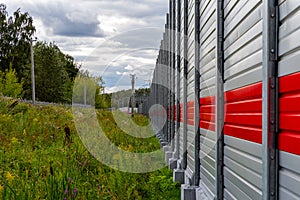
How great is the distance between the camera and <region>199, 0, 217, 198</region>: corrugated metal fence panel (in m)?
3.46

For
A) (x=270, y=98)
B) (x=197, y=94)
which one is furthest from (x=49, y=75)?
(x=270, y=98)

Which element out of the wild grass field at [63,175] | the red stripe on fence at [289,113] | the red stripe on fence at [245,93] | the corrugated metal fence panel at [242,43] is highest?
the corrugated metal fence panel at [242,43]

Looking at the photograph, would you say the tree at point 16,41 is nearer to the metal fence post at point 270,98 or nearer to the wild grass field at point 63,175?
the wild grass field at point 63,175

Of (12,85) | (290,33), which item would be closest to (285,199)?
(290,33)

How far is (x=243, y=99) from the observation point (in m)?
2.48

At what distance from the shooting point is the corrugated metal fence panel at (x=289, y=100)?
1.63 metres

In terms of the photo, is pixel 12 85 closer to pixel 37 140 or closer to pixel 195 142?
pixel 37 140

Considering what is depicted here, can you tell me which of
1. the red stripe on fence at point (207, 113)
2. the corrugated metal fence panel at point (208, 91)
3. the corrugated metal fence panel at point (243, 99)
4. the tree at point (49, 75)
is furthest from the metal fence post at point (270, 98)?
the tree at point (49, 75)

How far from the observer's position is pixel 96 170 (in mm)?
7082

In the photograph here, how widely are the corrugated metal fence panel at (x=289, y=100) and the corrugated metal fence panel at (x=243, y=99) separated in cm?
30

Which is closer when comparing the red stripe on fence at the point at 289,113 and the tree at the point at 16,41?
the red stripe on fence at the point at 289,113

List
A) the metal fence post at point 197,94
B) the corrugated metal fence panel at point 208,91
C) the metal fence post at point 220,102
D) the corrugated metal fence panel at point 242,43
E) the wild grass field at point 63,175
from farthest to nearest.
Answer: the wild grass field at point 63,175
the metal fence post at point 197,94
the corrugated metal fence panel at point 208,91
the metal fence post at point 220,102
the corrugated metal fence panel at point 242,43

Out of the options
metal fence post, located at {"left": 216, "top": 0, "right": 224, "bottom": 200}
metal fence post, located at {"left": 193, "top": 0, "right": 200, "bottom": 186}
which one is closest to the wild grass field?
metal fence post, located at {"left": 193, "top": 0, "right": 200, "bottom": 186}

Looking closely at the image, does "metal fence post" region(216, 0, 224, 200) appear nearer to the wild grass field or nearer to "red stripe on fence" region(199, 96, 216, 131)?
"red stripe on fence" region(199, 96, 216, 131)
